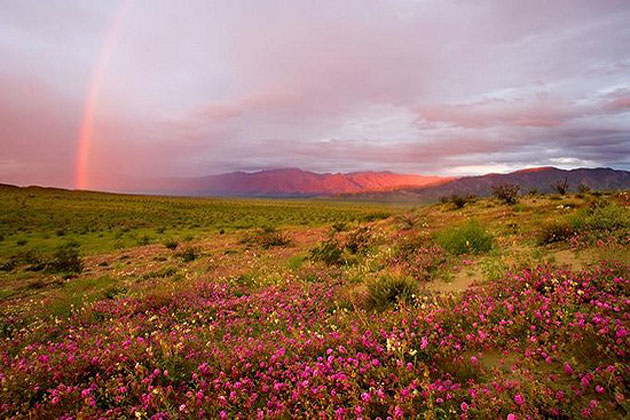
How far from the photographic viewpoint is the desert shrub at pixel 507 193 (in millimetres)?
24531

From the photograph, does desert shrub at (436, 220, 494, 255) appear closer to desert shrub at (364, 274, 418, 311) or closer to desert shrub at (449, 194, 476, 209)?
desert shrub at (364, 274, 418, 311)

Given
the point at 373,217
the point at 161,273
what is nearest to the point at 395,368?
the point at 161,273

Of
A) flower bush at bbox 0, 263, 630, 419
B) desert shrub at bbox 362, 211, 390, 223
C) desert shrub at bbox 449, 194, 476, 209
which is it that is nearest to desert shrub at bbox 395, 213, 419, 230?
desert shrub at bbox 449, 194, 476, 209

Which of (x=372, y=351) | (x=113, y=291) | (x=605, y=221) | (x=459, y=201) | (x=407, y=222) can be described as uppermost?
(x=605, y=221)

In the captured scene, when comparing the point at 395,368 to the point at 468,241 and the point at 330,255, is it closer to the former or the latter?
the point at 468,241

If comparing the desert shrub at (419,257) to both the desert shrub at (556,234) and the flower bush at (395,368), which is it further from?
the desert shrub at (556,234)

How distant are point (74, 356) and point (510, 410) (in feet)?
17.6

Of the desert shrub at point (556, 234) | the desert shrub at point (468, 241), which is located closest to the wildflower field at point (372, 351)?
the desert shrub at point (556, 234)

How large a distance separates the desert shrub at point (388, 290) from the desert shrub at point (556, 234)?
4976 millimetres

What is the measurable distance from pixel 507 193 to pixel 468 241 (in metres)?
19.8

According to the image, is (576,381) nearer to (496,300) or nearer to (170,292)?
(496,300)

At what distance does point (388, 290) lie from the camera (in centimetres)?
612

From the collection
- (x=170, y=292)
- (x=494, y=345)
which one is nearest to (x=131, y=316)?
(x=170, y=292)

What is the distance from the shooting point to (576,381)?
9.43 ft
